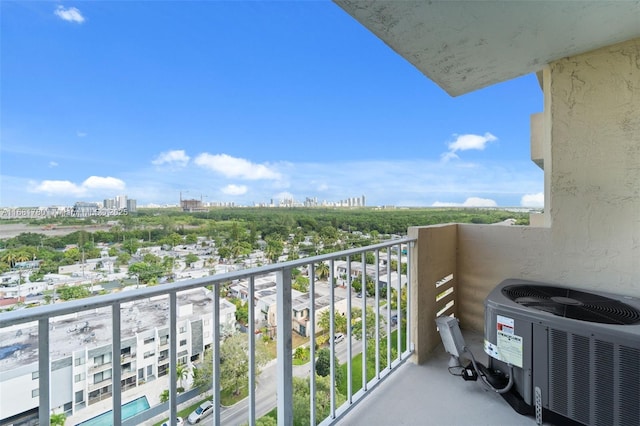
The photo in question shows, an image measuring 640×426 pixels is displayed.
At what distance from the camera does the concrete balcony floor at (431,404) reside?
1.62 meters

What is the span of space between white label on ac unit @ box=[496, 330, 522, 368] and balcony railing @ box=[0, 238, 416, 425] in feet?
2.15

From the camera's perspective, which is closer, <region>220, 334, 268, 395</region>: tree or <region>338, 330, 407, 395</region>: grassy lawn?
<region>220, 334, 268, 395</region>: tree

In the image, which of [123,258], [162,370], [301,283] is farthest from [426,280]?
[123,258]

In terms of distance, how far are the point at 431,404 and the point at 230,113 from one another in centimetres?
2132

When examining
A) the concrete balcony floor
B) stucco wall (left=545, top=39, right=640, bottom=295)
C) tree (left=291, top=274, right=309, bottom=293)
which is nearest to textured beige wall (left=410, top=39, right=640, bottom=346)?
stucco wall (left=545, top=39, right=640, bottom=295)

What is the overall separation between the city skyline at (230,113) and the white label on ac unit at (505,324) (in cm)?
243

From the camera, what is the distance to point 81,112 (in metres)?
13.2

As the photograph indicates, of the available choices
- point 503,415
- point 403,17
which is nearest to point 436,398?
point 503,415

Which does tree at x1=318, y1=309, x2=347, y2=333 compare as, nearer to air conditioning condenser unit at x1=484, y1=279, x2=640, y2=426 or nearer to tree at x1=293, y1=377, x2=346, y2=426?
tree at x1=293, y1=377, x2=346, y2=426

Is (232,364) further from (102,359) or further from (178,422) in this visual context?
(102,359)

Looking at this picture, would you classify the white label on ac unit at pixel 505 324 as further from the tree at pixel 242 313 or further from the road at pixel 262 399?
the tree at pixel 242 313

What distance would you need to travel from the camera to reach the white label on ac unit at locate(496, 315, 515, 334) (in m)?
1.63

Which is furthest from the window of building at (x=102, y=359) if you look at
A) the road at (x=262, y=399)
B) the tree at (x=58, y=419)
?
the road at (x=262, y=399)

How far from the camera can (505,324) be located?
1662 millimetres
